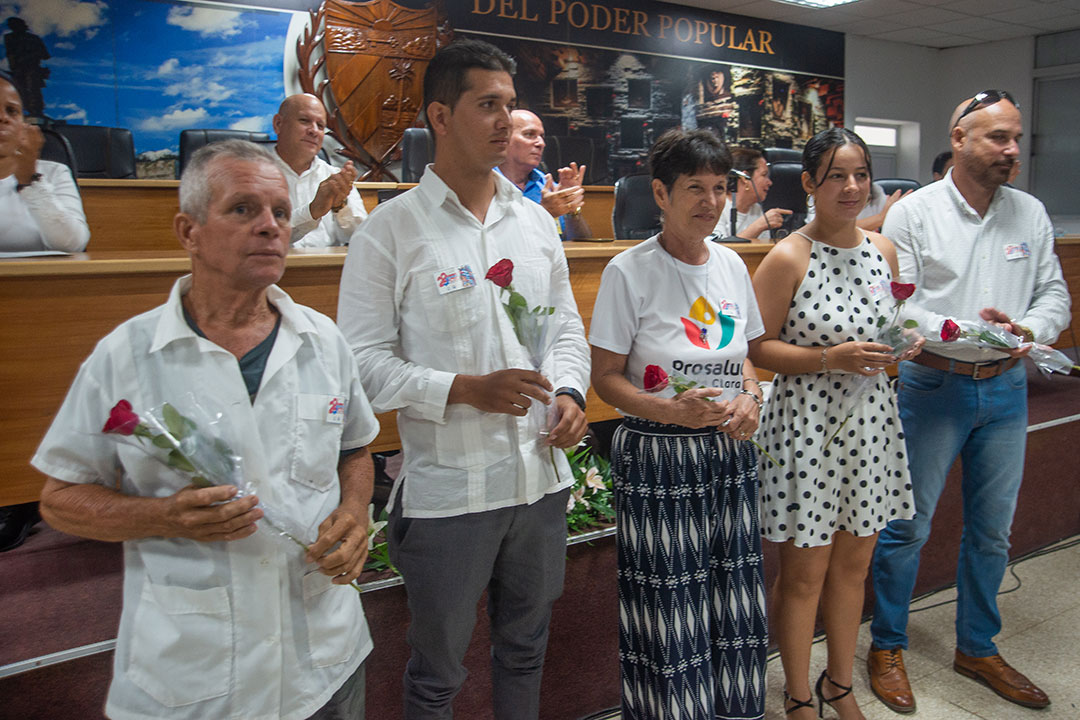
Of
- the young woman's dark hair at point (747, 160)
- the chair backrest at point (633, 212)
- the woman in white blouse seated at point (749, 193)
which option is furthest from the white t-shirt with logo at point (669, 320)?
the young woman's dark hair at point (747, 160)

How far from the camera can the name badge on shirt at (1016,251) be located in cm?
223

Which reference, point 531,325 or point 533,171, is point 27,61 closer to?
point 533,171

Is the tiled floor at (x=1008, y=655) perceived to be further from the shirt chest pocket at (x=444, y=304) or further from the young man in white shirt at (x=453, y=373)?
the shirt chest pocket at (x=444, y=304)

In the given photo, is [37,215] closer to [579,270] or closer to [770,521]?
[579,270]

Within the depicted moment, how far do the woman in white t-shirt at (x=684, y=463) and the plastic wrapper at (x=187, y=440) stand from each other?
2.86ft

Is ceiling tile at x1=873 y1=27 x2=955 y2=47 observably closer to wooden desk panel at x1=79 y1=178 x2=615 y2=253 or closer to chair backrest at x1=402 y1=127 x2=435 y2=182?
chair backrest at x1=402 y1=127 x2=435 y2=182

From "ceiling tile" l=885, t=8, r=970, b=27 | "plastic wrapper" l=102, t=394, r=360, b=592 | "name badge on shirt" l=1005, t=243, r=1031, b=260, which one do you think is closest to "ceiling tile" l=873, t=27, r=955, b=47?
"ceiling tile" l=885, t=8, r=970, b=27

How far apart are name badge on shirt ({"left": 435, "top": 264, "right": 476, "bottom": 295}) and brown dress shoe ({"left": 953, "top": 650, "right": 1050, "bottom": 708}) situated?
81.7 inches

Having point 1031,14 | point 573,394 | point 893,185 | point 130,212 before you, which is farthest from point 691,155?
point 1031,14

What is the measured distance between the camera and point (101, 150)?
484cm

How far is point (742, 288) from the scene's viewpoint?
1.81 metres

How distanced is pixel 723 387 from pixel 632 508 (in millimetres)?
337

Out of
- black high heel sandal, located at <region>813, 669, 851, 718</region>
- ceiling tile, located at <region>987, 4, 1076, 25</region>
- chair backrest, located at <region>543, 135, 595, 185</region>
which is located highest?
ceiling tile, located at <region>987, 4, 1076, 25</region>

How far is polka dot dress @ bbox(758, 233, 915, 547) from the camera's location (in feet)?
6.24
